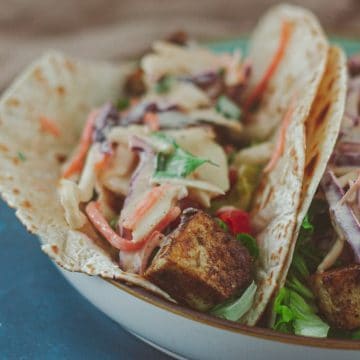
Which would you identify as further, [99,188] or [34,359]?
[99,188]

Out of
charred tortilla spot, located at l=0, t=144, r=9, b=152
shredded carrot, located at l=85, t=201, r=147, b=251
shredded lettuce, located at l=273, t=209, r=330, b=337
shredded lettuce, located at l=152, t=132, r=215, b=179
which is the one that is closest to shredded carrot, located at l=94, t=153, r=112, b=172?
shredded carrot, located at l=85, t=201, r=147, b=251

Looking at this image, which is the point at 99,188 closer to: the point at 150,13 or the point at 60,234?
the point at 60,234

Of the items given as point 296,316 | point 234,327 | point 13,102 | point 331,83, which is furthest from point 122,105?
point 234,327

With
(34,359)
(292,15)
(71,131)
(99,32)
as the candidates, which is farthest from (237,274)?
(99,32)

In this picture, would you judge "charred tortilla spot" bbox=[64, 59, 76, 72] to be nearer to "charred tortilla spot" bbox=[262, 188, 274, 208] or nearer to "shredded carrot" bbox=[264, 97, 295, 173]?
"shredded carrot" bbox=[264, 97, 295, 173]

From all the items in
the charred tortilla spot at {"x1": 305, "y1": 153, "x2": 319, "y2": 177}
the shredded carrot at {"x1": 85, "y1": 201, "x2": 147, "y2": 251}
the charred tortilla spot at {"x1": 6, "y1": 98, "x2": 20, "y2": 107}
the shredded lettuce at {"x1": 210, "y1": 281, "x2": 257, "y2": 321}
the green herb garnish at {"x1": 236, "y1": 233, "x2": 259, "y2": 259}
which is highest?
the charred tortilla spot at {"x1": 6, "y1": 98, "x2": 20, "y2": 107}

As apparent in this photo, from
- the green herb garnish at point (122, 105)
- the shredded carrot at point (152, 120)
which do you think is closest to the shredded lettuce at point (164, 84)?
the green herb garnish at point (122, 105)
